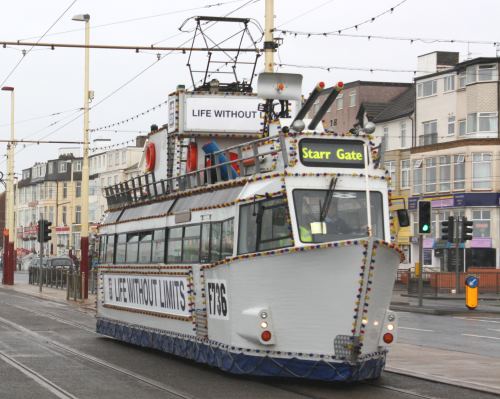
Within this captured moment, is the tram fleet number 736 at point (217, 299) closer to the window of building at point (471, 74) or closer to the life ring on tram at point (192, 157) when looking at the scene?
the life ring on tram at point (192, 157)

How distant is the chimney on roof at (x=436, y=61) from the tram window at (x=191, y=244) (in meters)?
57.6

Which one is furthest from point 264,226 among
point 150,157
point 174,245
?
point 150,157

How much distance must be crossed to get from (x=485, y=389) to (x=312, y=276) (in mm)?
2658

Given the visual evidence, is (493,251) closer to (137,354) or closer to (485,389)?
(137,354)

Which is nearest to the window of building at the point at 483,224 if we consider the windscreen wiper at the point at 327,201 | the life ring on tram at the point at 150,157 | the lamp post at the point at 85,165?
the lamp post at the point at 85,165

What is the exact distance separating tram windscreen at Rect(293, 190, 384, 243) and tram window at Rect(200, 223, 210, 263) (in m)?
2.31

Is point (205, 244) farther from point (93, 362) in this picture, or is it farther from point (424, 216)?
point (424, 216)

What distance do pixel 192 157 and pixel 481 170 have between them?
45.9 metres

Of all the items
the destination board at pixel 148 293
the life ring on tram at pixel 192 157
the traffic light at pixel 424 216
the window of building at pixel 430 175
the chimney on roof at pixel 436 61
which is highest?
the chimney on roof at pixel 436 61

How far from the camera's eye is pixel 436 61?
74000 mm

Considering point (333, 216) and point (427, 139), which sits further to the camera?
point (427, 139)

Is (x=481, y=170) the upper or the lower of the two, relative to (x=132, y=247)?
upper

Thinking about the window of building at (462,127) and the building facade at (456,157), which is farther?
the window of building at (462,127)

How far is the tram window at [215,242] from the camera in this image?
1625 centimetres
